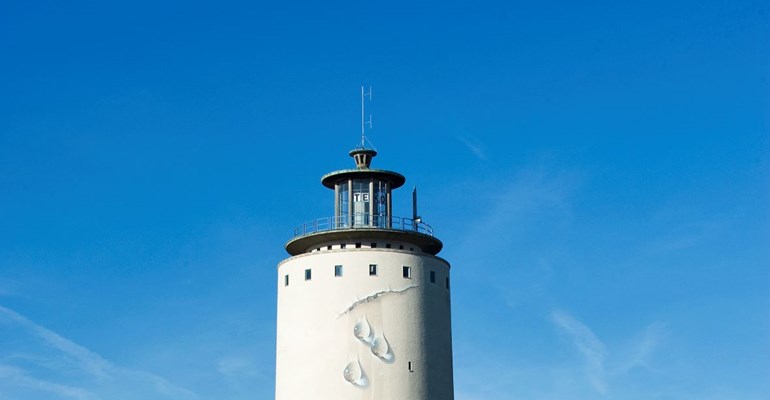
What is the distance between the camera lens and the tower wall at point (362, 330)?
211 feet

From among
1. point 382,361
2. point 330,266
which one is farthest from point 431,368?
point 330,266

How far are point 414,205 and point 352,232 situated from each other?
4268 mm

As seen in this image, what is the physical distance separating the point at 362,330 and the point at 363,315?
2.49 ft

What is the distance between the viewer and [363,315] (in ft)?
213

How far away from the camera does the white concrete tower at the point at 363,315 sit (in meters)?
64.2

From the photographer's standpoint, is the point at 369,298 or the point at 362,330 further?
the point at 369,298

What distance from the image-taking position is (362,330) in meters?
64.5

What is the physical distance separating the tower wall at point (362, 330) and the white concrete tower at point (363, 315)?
48 millimetres

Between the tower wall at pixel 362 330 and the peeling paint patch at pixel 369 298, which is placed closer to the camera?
the tower wall at pixel 362 330

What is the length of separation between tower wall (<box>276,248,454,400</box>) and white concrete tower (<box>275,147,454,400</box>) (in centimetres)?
5

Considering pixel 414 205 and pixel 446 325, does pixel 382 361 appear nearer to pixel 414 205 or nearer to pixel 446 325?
pixel 446 325

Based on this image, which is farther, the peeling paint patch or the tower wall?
the peeling paint patch

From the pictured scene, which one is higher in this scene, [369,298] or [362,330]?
[369,298]

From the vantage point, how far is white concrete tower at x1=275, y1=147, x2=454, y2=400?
211 ft
